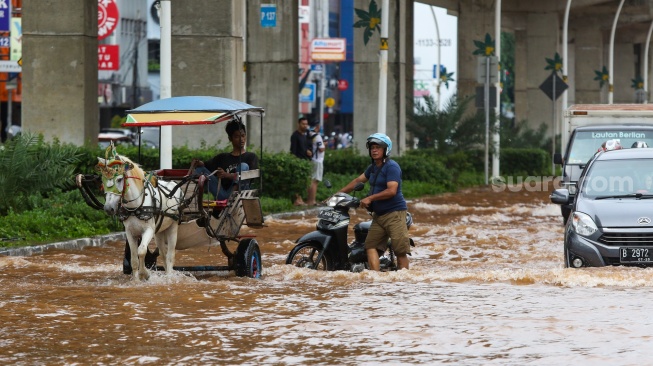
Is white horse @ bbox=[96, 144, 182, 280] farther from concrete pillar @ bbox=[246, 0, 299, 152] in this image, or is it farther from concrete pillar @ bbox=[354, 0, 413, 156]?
concrete pillar @ bbox=[354, 0, 413, 156]

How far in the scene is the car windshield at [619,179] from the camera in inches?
632

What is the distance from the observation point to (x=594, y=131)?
25.5m

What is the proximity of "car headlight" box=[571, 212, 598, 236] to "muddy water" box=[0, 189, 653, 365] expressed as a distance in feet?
1.88

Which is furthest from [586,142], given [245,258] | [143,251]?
[143,251]

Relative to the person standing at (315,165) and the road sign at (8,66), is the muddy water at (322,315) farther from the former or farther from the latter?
the road sign at (8,66)

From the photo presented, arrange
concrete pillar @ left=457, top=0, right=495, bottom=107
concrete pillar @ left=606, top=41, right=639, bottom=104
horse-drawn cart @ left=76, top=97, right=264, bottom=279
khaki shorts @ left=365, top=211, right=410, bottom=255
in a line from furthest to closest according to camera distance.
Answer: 1. concrete pillar @ left=606, top=41, right=639, bottom=104
2. concrete pillar @ left=457, top=0, right=495, bottom=107
3. khaki shorts @ left=365, top=211, right=410, bottom=255
4. horse-drawn cart @ left=76, top=97, right=264, bottom=279

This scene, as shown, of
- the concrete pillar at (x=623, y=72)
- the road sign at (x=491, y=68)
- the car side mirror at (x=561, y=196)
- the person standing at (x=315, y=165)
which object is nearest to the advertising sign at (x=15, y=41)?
the road sign at (x=491, y=68)

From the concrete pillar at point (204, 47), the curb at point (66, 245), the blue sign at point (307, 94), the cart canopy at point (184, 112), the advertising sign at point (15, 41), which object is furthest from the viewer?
the blue sign at point (307, 94)

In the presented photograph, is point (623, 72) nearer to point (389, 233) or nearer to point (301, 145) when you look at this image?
point (301, 145)

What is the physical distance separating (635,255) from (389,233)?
8.36 ft

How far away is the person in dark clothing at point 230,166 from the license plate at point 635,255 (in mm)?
4043

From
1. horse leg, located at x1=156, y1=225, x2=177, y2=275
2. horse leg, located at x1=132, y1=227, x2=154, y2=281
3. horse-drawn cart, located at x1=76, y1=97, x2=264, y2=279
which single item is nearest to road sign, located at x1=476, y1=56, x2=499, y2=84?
horse-drawn cart, located at x1=76, y1=97, x2=264, y2=279

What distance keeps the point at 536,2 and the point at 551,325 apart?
55.0 m

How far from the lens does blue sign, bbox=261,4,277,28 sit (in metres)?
37.0
